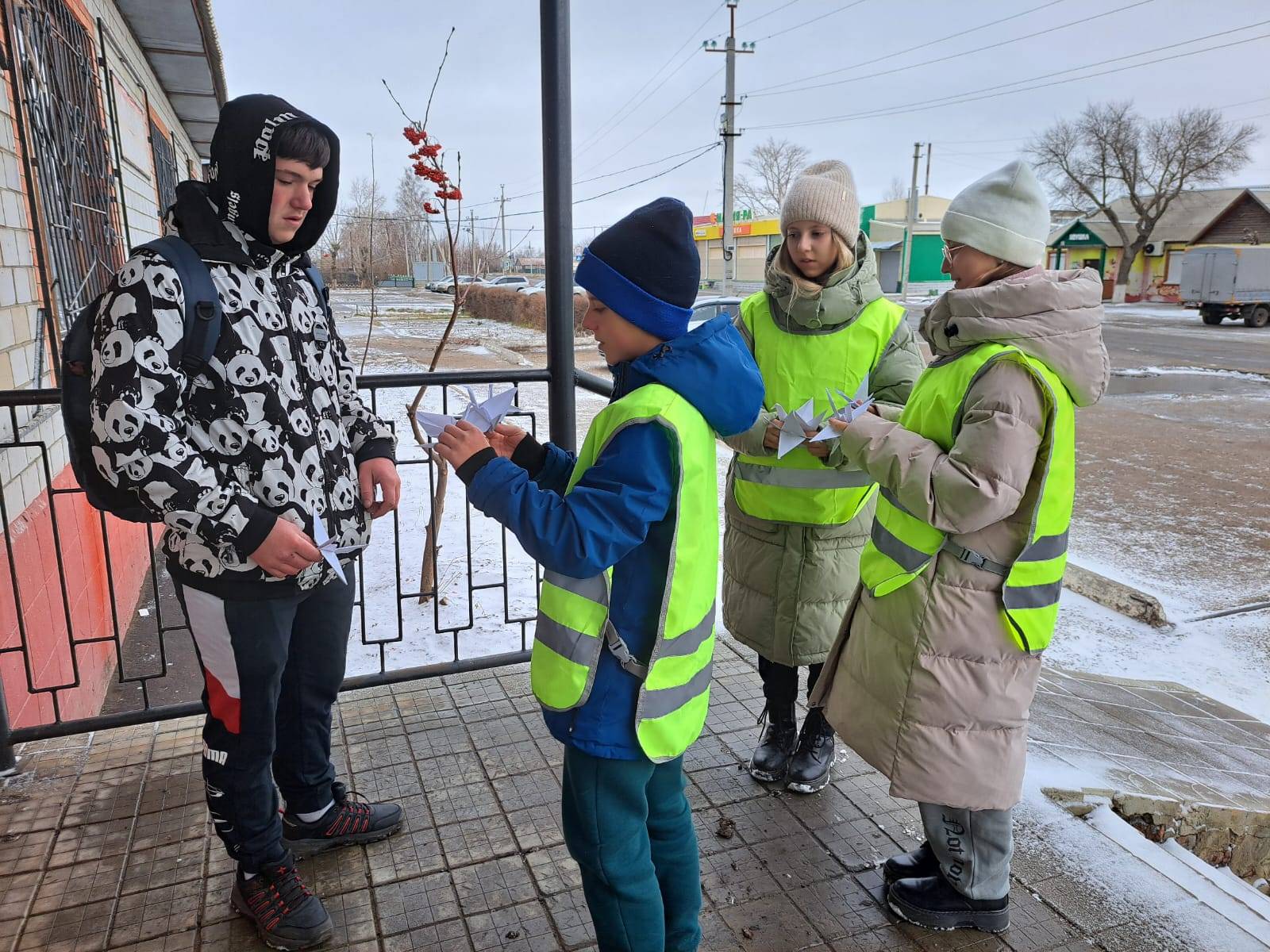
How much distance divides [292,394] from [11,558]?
4.77 feet

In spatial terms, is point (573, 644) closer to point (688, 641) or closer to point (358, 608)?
point (688, 641)

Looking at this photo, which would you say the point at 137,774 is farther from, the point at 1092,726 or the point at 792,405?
the point at 1092,726

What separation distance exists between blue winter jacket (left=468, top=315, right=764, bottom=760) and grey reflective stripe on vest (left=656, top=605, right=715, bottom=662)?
29 mm

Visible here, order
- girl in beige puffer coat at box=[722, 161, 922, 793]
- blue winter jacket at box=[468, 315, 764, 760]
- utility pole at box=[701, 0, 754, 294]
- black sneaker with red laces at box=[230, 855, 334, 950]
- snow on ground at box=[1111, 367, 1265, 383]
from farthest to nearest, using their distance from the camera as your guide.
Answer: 1. utility pole at box=[701, 0, 754, 294]
2. snow on ground at box=[1111, 367, 1265, 383]
3. girl in beige puffer coat at box=[722, 161, 922, 793]
4. black sneaker with red laces at box=[230, 855, 334, 950]
5. blue winter jacket at box=[468, 315, 764, 760]

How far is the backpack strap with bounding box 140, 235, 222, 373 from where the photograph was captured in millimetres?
1610

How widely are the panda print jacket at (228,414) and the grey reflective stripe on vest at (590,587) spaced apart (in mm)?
618

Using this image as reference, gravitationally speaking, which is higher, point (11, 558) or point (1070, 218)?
point (1070, 218)

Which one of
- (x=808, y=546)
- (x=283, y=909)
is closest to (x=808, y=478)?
(x=808, y=546)

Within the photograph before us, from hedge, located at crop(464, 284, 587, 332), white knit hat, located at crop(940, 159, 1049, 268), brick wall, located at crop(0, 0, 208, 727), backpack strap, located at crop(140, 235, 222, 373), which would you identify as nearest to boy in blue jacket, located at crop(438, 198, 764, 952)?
backpack strap, located at crop(140, 235, 222, 373)

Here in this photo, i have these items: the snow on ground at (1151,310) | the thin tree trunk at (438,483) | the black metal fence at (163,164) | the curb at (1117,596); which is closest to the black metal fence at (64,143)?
the thin tree trunk at (438,483)

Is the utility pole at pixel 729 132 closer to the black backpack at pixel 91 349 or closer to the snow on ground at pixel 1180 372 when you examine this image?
the snow on ground at pixel 1180 372

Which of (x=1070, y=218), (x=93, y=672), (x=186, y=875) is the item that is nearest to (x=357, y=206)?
(x=93, y=672)

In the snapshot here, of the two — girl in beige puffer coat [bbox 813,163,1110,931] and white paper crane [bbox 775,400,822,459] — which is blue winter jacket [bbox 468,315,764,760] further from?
girl in beige puffer coat [bbox 813,163,1110,931]

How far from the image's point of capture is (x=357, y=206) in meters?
4.80
